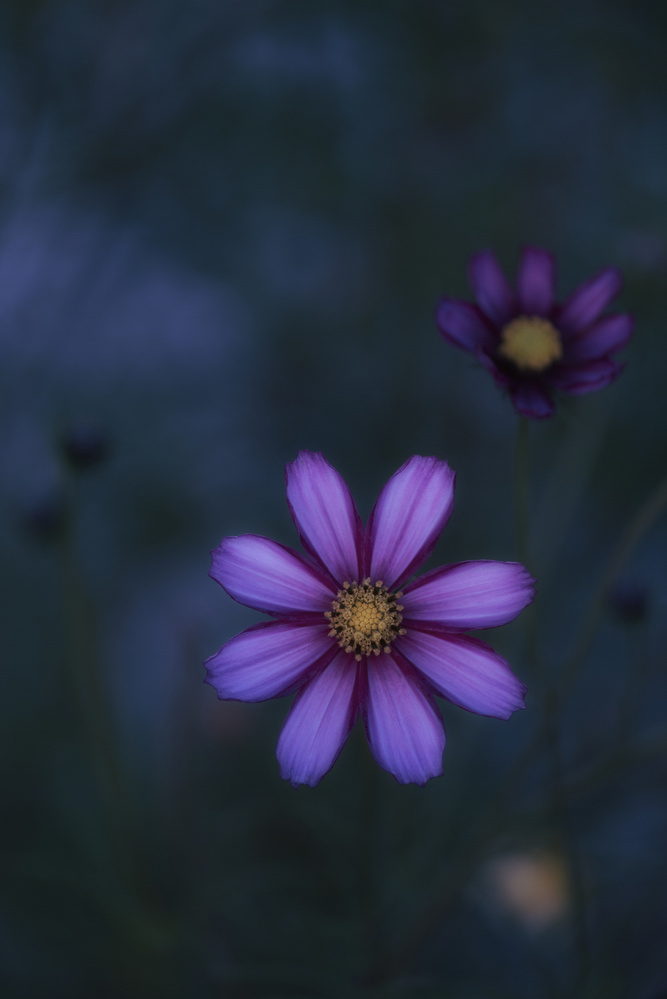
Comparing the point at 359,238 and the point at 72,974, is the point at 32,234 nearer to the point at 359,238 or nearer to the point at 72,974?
the point at 359,238

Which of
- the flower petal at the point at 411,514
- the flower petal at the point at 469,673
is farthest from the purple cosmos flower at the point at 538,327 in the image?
the flower petal at the point at 469,673

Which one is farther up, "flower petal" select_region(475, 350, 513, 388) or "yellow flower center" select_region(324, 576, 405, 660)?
"flower petal" select_region(475, 350, 513, 388)

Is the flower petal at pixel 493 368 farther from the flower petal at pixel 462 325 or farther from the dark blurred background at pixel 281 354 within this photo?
the dark blurred background at pixel 281 354

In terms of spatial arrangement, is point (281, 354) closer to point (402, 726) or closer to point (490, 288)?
point (490, 288)

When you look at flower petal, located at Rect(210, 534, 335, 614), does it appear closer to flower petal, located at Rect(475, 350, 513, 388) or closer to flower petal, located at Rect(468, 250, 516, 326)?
flower petal, located at Rect(475, 350, 513, 388)

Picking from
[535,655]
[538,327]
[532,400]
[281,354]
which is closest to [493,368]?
[532,400]

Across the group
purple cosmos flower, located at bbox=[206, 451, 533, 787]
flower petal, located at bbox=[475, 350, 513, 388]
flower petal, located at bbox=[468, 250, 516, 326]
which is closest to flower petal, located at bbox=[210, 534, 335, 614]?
purple cosmos flower, located at bbox=[206, 451, 533, 787]

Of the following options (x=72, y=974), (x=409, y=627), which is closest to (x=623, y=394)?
(x=409, y=627)
